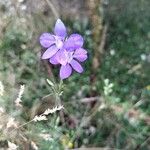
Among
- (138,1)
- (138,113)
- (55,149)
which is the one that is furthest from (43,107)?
(138,1)

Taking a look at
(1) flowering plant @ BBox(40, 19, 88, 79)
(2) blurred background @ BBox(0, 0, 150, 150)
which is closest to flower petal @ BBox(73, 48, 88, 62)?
(1) flowering plant @ BBox(40, 19, 88, 79)

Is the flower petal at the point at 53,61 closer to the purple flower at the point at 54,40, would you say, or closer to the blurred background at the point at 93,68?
the purple flower at the point at 54,40

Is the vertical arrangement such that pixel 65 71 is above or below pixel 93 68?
above

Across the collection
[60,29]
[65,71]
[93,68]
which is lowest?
[93,68]

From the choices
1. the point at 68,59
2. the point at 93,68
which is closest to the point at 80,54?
the point at 68,59

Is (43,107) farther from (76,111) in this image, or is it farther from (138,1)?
(138,1)

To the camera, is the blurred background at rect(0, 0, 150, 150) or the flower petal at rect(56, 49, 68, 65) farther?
the blurred background at rect(0, 0, 150, 150)

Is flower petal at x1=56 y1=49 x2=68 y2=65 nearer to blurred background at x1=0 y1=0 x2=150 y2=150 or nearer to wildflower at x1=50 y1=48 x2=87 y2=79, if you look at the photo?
wildflower at x1=50 y1=48 x2=87 y2=79

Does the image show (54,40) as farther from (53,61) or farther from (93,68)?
(93,68)
